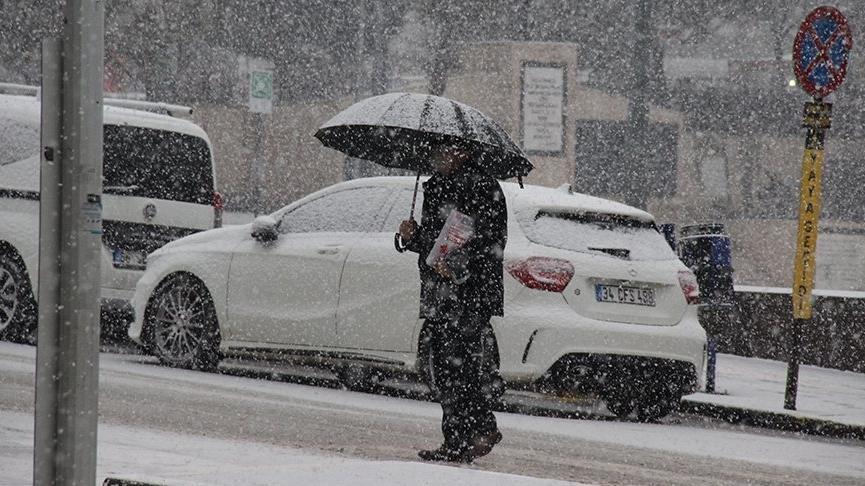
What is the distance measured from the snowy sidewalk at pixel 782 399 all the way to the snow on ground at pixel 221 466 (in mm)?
4744

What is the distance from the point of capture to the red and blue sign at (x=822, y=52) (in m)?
12.7

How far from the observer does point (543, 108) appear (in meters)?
28.2

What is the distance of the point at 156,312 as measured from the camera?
504 inches

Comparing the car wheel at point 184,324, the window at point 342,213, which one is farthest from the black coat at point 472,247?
the car wheel at point 184,324

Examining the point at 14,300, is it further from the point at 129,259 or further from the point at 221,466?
the point at 221,466

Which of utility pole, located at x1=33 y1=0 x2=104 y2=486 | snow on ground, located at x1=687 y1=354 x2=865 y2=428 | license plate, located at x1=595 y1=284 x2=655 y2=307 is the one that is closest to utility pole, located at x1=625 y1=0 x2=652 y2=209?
snow on ground, located at x1=687 y1=354 x2=865 y2=428

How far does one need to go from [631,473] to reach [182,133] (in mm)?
7182

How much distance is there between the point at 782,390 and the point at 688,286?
324 centimetres

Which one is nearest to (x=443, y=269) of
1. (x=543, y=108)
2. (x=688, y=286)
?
(x=688, y=286)

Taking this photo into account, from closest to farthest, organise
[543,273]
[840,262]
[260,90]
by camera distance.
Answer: [543,273]
[260,90]
[840,262]

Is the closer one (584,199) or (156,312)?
(584,199)

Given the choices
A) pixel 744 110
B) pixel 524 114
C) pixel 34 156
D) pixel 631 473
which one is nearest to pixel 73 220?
pixel 631 473

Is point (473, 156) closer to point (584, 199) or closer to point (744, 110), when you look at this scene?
point (584, 199)

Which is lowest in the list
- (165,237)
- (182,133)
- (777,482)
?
(777,482)
